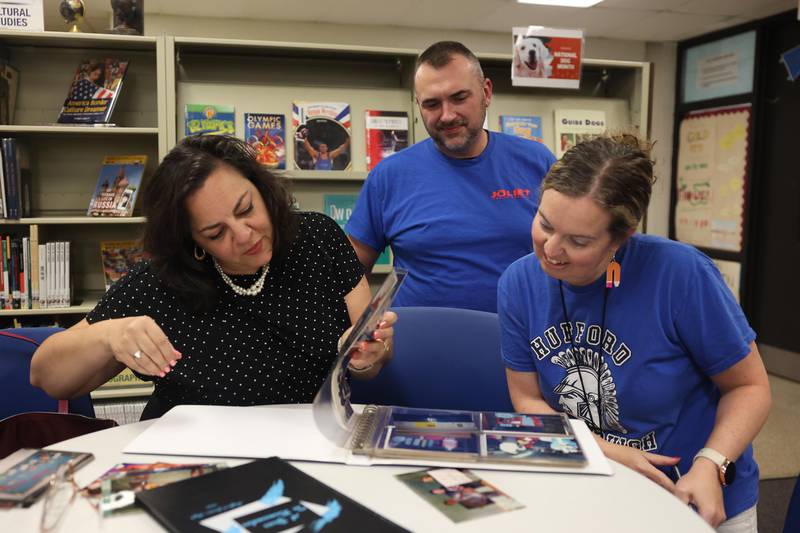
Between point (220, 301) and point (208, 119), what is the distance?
2.13m

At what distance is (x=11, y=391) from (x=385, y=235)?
119cm

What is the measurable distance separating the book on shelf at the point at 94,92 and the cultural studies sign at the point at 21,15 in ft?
1.46

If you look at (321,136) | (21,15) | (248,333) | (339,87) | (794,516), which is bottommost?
(794,516)

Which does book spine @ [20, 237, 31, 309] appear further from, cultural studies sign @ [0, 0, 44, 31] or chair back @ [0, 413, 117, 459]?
chair back @ [0, 413, 117, 459]

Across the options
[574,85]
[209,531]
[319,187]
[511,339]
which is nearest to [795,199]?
[574,85]

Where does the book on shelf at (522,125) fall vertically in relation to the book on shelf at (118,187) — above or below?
above

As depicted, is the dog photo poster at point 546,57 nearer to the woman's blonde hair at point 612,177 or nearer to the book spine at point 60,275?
the woman's blonde hair at point 612,177

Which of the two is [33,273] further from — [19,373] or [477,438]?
[477,438]

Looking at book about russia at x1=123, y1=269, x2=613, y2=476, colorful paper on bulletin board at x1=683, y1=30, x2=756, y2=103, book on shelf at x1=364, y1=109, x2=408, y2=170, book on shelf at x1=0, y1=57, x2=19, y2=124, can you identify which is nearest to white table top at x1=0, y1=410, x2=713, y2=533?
→ book about russia at x1=123, y1=269, x2=613, y2=476

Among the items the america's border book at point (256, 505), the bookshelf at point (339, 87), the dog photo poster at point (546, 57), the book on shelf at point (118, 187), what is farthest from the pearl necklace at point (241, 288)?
the book on shelf at point (118, 187)

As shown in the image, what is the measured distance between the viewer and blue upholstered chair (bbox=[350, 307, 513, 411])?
1511 mm

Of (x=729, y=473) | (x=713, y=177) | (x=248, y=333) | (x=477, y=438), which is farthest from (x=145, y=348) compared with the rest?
(x=713, y=177)

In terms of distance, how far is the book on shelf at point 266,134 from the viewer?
131 inches

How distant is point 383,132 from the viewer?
11.2 feet
